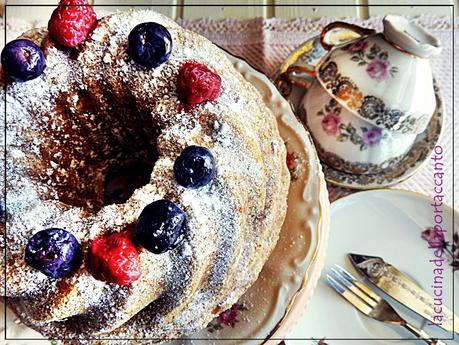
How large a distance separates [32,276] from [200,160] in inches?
12.3

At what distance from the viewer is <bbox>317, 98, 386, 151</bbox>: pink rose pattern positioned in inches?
58.6

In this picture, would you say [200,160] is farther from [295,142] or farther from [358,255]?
[358,255]

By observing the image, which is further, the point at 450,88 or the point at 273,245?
the point at 450,88

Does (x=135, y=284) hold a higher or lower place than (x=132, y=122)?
lower

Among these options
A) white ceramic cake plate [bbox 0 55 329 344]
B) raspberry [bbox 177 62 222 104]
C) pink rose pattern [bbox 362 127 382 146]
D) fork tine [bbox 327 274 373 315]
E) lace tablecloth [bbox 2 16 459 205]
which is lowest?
fork tine [bbox 327 274 373 315]

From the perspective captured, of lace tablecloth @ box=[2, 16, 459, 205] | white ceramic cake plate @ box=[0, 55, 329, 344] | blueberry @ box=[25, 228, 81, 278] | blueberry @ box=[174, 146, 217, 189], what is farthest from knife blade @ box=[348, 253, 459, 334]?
blueberry @ box=[25, 228, 81, 278]

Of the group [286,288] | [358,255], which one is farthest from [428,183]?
[286,288]

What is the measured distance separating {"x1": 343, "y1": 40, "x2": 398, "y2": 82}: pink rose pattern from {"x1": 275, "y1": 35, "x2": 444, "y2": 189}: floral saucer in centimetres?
20

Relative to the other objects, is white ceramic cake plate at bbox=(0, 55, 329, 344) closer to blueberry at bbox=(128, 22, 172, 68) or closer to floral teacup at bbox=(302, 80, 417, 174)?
floral teacup at bbox=(302, 80, 417, 174)

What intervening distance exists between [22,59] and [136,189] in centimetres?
28

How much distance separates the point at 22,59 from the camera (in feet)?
3.44

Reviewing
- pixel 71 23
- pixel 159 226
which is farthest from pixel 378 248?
pixel 71 23

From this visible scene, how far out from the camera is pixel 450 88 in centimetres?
170

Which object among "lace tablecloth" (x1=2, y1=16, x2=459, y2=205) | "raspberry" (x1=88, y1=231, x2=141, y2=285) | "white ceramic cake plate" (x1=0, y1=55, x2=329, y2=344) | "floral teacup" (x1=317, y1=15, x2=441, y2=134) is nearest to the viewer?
"raspberry" (x1=88, y1=231, x2=141, y2=285)
